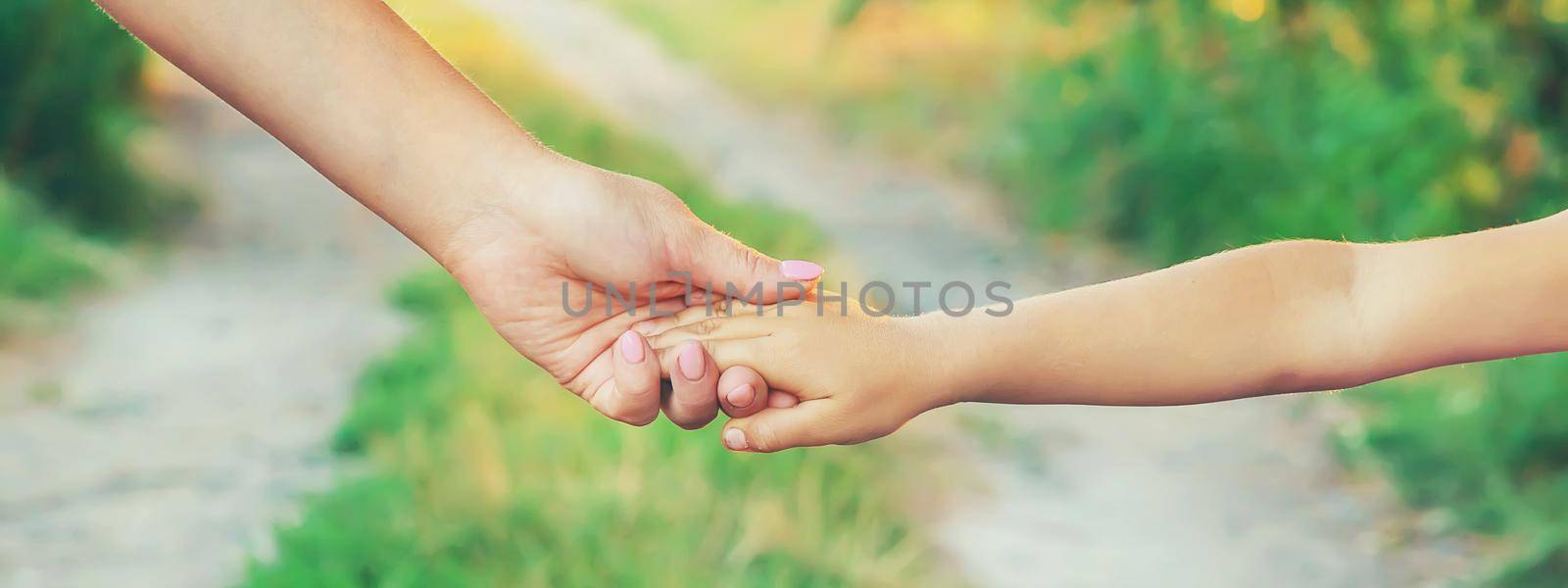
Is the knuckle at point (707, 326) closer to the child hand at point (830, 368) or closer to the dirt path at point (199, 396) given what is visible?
the child hand at point (830, 368)

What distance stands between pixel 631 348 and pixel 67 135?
328 cm

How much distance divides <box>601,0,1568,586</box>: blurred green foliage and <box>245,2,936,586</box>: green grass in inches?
38.8

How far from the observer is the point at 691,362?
1444 mm

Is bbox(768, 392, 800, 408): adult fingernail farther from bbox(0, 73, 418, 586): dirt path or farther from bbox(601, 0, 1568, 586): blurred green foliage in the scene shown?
bbox(601, 0, 1568, 586): blurred green foliage

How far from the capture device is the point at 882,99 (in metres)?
5.78

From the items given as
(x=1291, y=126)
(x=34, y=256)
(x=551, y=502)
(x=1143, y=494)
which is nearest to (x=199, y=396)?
(x=34, y=256)

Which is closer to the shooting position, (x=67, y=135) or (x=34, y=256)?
(x=34, y=256)

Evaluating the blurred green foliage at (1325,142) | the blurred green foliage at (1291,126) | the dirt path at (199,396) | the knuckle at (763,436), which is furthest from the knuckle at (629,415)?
the blurred green foliage at (1291,126)

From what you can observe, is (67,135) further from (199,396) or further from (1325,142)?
(1325,142)

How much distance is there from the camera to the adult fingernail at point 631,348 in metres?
1.44

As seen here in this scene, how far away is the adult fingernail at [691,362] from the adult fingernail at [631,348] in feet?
0.14

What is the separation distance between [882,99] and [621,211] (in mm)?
4412

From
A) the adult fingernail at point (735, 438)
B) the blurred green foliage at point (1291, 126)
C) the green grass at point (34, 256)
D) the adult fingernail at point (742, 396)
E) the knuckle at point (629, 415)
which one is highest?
the blurred green foliage at point (1291, 126)

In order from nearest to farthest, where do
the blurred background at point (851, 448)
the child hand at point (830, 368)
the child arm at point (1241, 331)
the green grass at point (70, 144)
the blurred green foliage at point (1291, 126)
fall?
the child arm at point (1241, 331), the child hand at point (830, 368), the blurred background at point (851, 448), the blurred green foliage at point (1291, 126), the green grass at point (70, 144)
